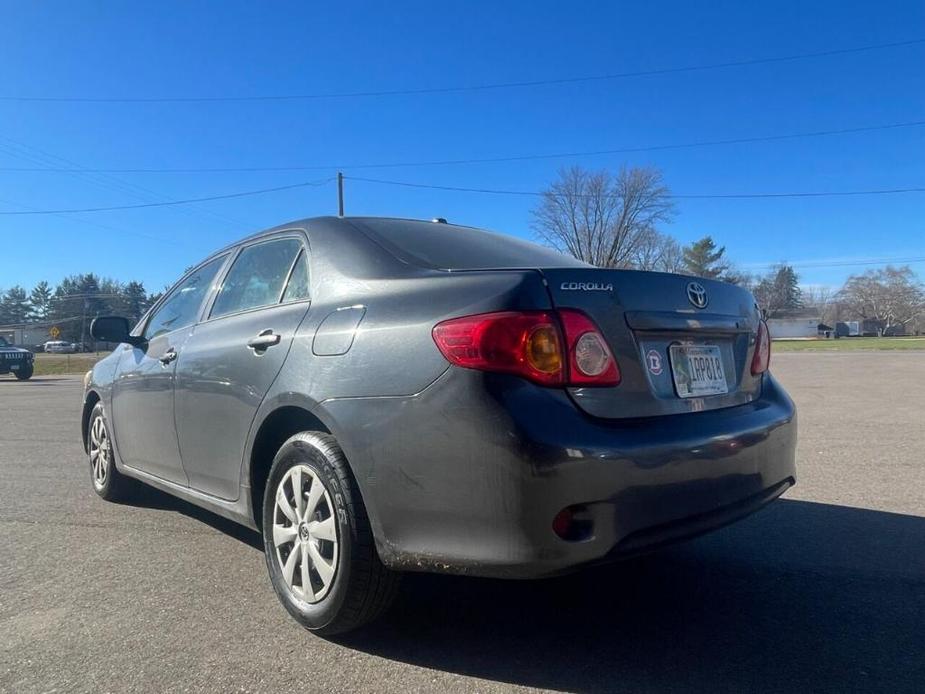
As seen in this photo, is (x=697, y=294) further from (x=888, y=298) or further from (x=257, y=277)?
(x=888, y=298)

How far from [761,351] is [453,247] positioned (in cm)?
147

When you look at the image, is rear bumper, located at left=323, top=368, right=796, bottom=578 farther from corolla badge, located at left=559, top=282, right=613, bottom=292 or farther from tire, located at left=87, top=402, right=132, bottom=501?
tire, located at left=87, top=402, right=132, bottom=501

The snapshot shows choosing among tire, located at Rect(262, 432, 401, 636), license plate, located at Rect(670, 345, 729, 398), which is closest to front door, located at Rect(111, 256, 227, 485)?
tire, located at Rect(262, 432, 401, 636)

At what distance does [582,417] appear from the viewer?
220 centimetres

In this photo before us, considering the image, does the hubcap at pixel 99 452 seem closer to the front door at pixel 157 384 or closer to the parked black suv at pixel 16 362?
the front door at pixel 157 384

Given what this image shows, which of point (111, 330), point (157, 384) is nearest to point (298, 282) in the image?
point (157, 384)

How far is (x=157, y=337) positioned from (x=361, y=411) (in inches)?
→ 90.9

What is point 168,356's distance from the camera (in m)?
3.85

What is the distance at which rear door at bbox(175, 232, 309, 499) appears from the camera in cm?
299

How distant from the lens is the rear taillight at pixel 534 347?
2.20m

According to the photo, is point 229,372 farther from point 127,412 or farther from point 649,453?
point 649,453

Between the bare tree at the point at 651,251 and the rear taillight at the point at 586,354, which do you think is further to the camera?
the bare tree at the point at 651,251

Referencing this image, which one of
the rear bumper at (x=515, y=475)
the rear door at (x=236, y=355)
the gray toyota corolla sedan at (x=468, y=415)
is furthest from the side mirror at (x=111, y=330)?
the rear bumper at (x=515, y=475)

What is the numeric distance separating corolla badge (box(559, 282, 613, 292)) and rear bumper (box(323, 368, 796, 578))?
367 mm
